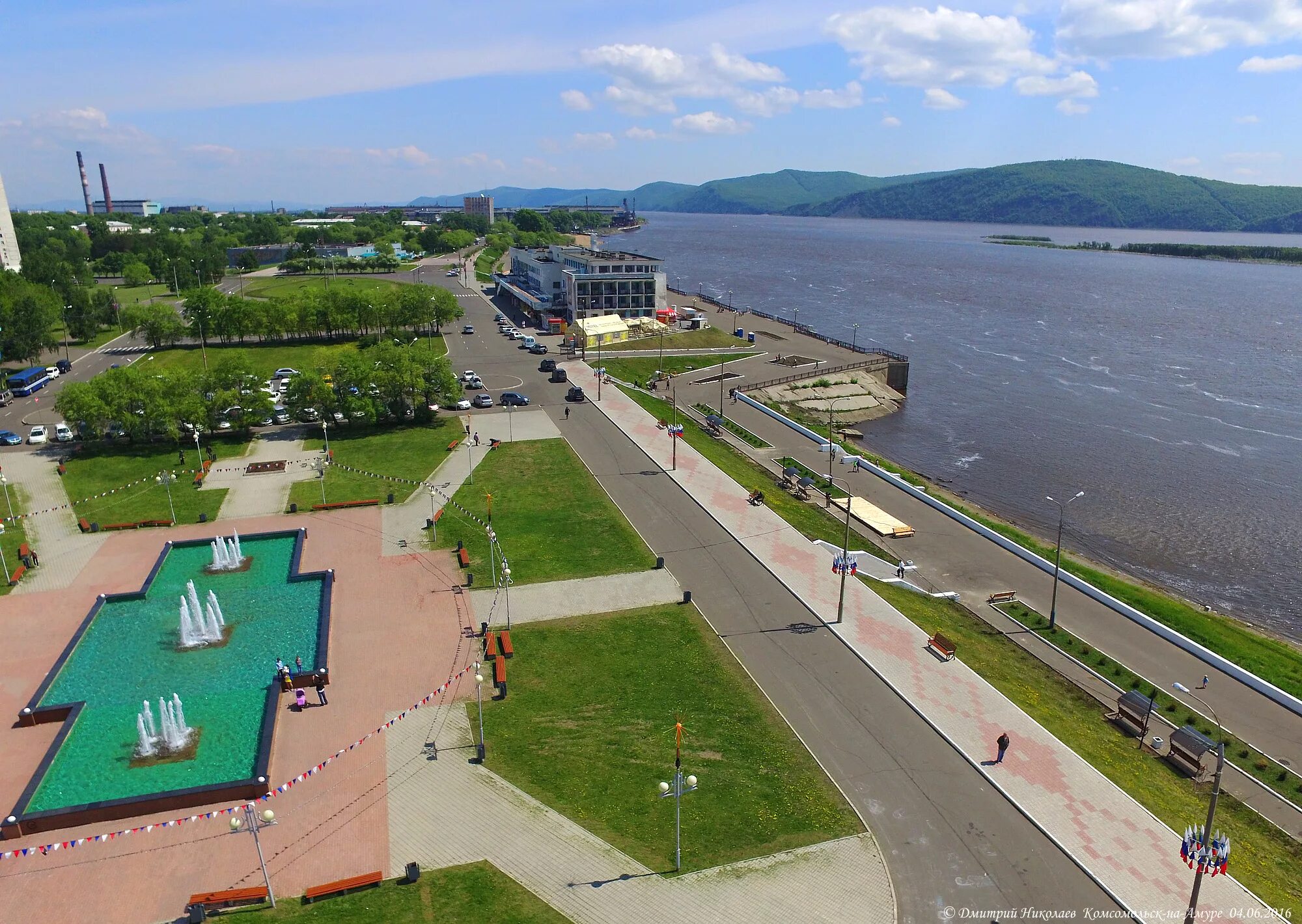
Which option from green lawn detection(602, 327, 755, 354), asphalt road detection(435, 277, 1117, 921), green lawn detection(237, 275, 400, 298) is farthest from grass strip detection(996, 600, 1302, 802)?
green lawn detection(237, 275, 400, 298)

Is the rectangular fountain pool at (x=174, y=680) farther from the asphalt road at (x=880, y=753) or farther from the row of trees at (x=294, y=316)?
the row of trees at (x=294, y=316)

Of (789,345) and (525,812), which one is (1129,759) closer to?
(525,812)

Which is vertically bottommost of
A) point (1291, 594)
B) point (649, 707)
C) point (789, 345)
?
point (1291, 594)

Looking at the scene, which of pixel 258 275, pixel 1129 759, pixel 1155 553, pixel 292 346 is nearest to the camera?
pixel 1129 759

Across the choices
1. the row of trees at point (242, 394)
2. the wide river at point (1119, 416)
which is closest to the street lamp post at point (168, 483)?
the row of trees at point (242, 394)

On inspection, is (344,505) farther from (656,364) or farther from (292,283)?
(292,283)

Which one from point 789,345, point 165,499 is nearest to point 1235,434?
point 789,345

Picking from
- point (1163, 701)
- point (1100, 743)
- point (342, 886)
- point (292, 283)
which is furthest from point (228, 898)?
point (292, 283)
